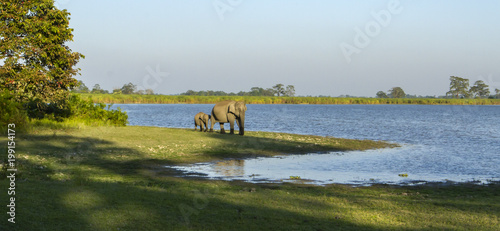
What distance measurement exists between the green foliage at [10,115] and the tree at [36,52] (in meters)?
2.12

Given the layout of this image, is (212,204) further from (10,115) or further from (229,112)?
(229,112)

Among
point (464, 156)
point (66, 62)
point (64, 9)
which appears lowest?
point (464, 156)

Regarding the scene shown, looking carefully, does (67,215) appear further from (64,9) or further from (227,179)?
(64,9)

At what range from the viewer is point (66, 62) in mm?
26500

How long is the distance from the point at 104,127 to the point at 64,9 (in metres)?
6.79

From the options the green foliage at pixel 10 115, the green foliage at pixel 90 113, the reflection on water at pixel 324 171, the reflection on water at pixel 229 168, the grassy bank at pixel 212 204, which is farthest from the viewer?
the green foliage at pixel 90 113

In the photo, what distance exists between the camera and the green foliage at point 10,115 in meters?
21.7

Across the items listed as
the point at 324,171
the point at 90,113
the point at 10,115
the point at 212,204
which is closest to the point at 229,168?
the point at 324,171

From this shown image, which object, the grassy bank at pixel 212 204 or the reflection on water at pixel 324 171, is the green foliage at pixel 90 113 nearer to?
the grassy bank at pixel 212 204

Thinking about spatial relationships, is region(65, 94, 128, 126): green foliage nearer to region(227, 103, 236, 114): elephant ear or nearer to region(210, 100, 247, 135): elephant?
region(210, 100, 247, 135): elephant

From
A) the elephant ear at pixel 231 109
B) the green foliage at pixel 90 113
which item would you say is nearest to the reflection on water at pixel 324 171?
the elephant ear at pixel 231 109

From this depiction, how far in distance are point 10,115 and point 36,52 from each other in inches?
180

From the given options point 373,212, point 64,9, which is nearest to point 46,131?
point 64,9

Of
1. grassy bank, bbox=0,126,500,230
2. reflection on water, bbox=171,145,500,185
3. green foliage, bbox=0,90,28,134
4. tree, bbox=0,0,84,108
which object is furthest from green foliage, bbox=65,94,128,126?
reflection on water, bbox=171,145,500,185
